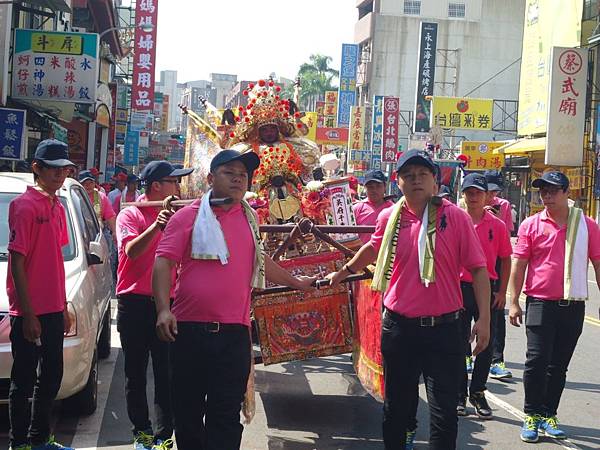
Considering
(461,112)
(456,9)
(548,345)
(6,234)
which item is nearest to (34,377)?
(6,234)

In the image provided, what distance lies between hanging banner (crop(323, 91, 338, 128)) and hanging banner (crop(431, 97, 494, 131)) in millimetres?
18851

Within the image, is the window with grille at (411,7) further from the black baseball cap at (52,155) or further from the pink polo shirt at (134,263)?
the black baseball cap at (52,155)

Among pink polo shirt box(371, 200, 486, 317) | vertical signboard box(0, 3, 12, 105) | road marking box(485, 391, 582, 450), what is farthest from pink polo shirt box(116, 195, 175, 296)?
vertical signboard box(0, 3, 12, 105)

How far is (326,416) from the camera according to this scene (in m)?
6.60

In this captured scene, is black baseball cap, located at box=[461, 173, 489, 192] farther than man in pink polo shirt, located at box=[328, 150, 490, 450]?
Yes

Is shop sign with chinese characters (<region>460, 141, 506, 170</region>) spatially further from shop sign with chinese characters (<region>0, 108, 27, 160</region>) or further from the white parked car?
the white parked car

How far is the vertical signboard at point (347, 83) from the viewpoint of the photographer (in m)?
57.2

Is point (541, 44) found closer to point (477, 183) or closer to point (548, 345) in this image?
point (477, 183)

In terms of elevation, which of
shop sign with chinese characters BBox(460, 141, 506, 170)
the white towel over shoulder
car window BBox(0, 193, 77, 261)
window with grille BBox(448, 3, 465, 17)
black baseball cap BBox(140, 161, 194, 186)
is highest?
window with grille BBox(448, 3, 465, 17)

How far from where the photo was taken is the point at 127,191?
13.8 metres

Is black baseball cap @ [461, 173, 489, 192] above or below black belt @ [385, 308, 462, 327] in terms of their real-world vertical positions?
above

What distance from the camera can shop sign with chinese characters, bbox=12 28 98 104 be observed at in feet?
57.3

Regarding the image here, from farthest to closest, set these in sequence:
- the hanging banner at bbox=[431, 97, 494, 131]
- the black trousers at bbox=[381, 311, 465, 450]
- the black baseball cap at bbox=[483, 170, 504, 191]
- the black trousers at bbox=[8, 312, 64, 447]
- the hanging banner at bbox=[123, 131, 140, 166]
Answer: the hanging banner at bbox=[123, 131, 140, 166] → the hanging banner at bbox=[431, 97, 494, 131] → the black baseball cap at bbox=[483, 170, 504, 191] → the black trousers at bbox=[8, 312, 64, 447] → the black trousers at bbox=[381, 311, 465, 450]

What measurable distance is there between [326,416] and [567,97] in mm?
20255
